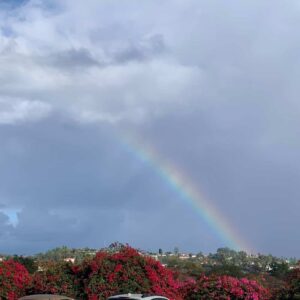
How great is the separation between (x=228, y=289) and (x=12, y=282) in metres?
8.84

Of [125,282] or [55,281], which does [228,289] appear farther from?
[55,281]

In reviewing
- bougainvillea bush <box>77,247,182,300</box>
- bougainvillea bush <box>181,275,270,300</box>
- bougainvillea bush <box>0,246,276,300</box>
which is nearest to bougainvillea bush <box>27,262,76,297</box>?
bougainvillea bush <box>0,246,276,300</box>

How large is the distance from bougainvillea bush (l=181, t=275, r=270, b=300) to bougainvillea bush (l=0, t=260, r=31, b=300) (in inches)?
273

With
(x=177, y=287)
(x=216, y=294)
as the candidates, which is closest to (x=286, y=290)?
(x=216, y=294)

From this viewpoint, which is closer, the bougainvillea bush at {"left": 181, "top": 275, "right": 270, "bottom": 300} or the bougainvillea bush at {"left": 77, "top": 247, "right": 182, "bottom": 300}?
the bougainvillea bush at {"left": 181, "top": 275, "right": 270, "bottom": 300}

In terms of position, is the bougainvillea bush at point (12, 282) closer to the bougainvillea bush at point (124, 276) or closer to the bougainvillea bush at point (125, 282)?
the bougainvillea bush at point (125, 282)

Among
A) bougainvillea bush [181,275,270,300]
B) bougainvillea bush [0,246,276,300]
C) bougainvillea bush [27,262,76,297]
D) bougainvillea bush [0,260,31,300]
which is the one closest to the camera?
bougainvillea bush [181,275,270,300]

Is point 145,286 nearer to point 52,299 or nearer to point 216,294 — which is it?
point 216,294

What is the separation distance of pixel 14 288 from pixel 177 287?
669 centimetres

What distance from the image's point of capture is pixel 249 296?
20.0m

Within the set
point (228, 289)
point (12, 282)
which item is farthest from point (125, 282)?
point (12, 282)

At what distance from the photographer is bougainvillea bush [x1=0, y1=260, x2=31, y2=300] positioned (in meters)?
23.0

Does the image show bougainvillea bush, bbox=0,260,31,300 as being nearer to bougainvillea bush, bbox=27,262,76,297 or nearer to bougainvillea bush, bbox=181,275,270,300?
Result: bougainvillea bush, bbox=27,262,76,297

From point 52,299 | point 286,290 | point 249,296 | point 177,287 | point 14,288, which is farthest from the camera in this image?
point 14,288
